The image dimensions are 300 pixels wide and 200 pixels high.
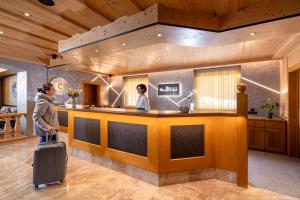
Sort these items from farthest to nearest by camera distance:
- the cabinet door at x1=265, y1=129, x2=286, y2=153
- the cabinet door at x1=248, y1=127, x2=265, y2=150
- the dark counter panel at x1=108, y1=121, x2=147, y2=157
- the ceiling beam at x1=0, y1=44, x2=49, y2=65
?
the ceiling beam at x1=0, y1=44, x2=49, y2=65 < the cabinet door at x1=248, y1=127, x2=265, y2=150 < the cabinet door at x1=265, y1=129, x2=286, y2=153 < the dark counter panel at x1=108, y1=121, x2=147, y2=157

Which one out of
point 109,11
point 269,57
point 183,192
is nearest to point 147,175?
point 183,192

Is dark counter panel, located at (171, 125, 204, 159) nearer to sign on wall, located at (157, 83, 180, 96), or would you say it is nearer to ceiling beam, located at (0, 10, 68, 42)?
ceiling beam, located at (0, 10, 68, 42)

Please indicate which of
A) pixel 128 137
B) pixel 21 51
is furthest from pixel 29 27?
pixel 128 137

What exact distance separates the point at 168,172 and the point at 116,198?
84cm

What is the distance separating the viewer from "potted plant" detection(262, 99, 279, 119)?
481 centimetres

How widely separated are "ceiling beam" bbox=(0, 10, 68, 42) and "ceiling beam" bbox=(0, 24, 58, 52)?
0.20 metres

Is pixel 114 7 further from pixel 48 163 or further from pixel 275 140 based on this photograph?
pixel 275 140

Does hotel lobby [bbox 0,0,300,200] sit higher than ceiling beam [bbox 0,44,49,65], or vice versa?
ceiling beam [bbox 0,44,49,65]

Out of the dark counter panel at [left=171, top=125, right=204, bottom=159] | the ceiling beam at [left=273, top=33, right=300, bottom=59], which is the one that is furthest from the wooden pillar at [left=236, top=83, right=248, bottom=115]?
the ceiling beam at [left=273, top=33, right=300, bottom=59]

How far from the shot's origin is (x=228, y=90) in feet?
19.5

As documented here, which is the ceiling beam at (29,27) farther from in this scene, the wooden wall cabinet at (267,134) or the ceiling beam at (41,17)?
the wooden wall cabinet at (267,134)

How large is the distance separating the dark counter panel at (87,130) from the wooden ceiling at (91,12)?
1859 millimetres

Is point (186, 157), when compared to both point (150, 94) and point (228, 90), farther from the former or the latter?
point (150, 94)

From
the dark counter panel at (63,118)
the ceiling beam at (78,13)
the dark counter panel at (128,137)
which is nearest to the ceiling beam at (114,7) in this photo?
the ceiling beam at (78,13)
